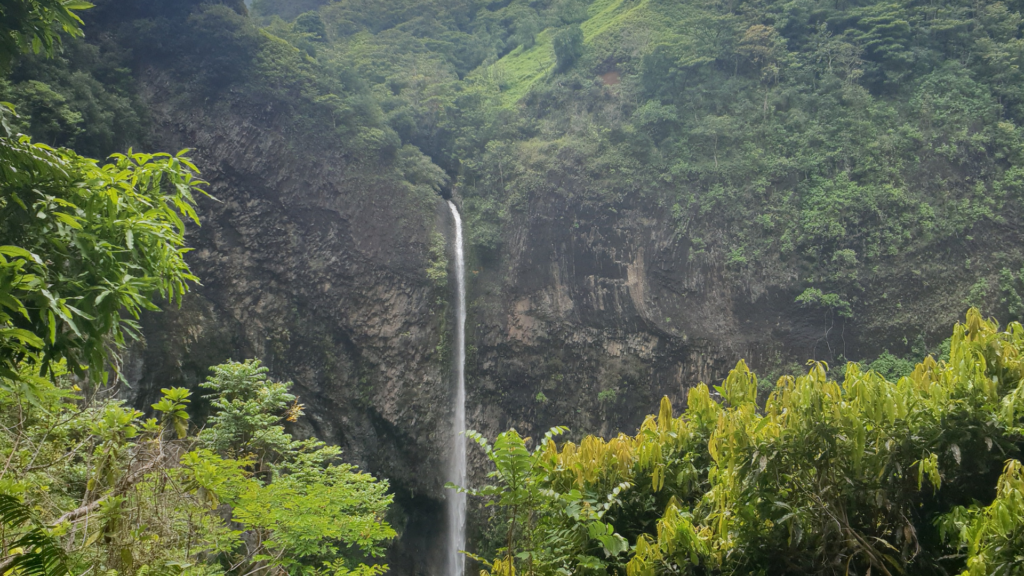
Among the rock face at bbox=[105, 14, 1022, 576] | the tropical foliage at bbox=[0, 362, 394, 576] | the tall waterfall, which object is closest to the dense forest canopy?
the rock face at bbox=[105, 14, 1022, 576]

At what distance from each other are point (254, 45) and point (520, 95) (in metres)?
9.18

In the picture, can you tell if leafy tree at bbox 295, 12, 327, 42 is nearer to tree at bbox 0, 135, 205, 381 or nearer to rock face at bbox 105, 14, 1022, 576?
rock face at bbox 105, 14, 1022, 576

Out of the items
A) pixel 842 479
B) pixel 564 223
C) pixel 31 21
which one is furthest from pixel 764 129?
pixel 31 21

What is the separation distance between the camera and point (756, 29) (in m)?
18.0

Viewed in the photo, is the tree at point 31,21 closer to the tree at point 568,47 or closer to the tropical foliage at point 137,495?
the tropical foliage at point 137,495

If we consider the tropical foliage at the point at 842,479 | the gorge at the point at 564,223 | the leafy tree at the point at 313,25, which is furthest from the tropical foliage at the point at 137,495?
the leafy tree at the point at 313,25

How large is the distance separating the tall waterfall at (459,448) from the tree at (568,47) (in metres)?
7.90

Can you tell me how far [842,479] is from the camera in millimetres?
3061

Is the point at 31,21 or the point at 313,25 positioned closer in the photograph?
the point at 31,21

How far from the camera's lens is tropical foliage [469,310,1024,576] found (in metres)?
2.87

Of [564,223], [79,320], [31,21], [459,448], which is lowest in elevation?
[459,448]

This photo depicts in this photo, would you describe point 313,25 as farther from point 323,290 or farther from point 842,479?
point 842,479

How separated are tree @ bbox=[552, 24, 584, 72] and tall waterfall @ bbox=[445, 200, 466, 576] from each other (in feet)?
25.9

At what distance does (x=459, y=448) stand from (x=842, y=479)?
1287cm
